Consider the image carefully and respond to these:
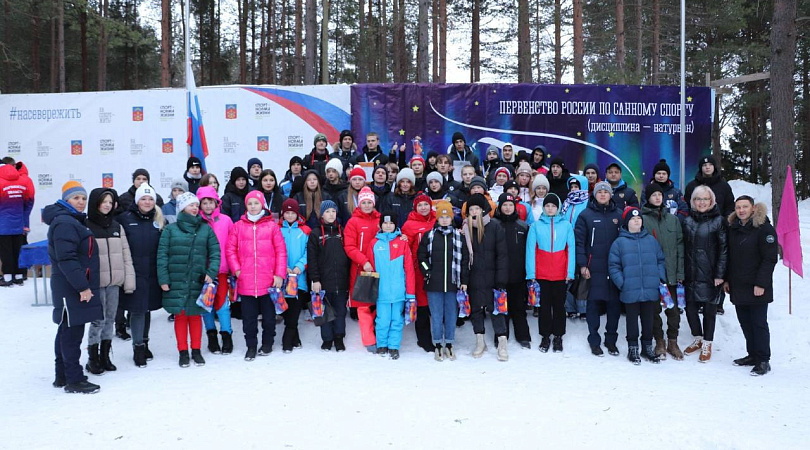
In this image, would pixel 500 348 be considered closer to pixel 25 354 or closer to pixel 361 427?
pixel 361 427

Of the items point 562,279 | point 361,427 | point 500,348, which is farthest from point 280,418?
point 562,279

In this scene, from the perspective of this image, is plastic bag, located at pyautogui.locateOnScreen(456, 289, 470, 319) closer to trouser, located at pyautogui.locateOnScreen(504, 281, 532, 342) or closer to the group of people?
the group of people

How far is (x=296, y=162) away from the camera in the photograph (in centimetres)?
738

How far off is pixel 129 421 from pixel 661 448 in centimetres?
376

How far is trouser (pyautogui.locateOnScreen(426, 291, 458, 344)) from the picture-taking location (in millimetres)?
5809

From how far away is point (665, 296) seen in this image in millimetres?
5691

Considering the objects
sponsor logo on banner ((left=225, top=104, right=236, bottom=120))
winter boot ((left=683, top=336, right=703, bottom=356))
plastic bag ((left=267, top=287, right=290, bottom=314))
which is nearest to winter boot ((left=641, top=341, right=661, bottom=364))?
winter boot ((left=683, top=336, right=703, bottom=356))

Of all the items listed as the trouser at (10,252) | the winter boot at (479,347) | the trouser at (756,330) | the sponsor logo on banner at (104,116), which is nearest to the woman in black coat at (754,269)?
the trouser at (756,330)

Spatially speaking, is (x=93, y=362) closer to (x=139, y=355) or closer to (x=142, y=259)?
(x=139, y=355)

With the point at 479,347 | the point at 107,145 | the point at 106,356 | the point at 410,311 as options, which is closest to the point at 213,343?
the point at 106,356

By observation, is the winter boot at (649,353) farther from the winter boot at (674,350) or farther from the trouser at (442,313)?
the trouser at (442,313)

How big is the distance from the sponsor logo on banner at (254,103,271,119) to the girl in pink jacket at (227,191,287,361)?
4937 mm

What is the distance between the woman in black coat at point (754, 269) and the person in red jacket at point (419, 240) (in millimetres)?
3025

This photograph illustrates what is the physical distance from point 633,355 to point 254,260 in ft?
13.0
